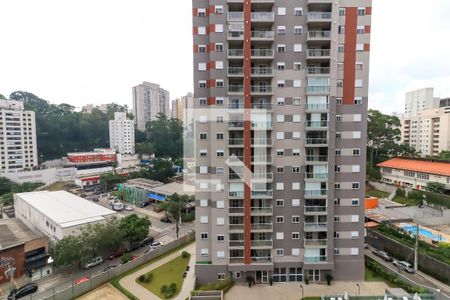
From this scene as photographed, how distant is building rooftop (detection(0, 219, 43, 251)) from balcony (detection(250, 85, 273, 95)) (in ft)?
95.8

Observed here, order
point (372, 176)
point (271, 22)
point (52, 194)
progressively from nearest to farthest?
point (271, 22)
point (52, 194)
point (372, 176)

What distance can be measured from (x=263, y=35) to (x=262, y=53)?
145 centimetres

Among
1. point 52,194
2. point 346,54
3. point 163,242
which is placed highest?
point 346,54

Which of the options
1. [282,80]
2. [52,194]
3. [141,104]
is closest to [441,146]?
[282,80]

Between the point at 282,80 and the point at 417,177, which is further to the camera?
the point at 417,177

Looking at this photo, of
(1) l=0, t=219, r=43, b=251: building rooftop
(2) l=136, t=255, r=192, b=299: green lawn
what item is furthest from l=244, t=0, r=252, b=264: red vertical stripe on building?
(1) l=0, t=219, r=43, b=251: building rooftop

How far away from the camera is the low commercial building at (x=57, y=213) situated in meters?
28.2

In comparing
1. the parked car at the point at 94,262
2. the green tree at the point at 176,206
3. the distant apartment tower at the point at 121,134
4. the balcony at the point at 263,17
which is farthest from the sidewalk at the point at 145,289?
the distant apartment tower at the point at 121,134

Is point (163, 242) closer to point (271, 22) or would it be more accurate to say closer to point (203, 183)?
point (203, 183)

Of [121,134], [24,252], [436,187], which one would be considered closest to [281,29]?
[24,252]

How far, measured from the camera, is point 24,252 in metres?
26.4

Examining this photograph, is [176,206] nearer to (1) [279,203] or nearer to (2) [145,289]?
(2) [145,289]

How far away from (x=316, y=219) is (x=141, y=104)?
357ft

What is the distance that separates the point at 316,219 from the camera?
22.1 metres
